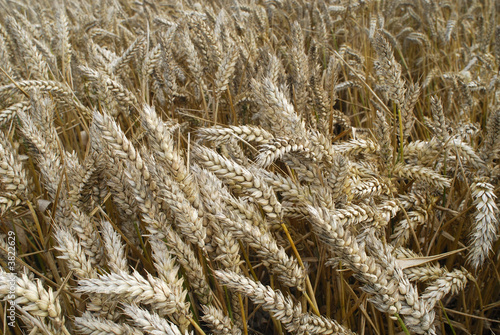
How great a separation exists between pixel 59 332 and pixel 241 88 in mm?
1544

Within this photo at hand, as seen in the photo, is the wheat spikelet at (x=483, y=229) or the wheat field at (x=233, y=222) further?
the wheat spikelet at (x=483, y=229)

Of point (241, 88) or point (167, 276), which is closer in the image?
point (167, 276)

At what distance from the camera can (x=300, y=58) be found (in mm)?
1644

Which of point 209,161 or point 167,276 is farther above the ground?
point 209,161

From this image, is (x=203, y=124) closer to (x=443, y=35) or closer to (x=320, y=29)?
(x=320, y=29)

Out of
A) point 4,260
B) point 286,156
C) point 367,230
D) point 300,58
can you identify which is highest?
point 300,58

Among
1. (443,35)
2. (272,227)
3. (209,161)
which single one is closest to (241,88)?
(272,227)

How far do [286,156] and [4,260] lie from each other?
102 cm

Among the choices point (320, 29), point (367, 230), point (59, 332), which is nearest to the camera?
Answer: point (59, 332)

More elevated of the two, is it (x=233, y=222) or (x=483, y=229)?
(x=233, y=222)

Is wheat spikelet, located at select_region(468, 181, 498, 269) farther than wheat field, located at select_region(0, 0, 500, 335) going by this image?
Yes

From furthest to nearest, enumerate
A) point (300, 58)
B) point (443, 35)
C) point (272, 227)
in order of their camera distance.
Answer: point (443, 35)
point (300, 58)
point (272, 227)

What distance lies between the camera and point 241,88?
2029mm

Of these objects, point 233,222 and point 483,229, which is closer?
point 233,222
